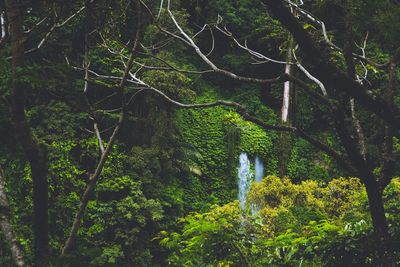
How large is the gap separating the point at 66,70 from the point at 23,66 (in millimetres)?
180

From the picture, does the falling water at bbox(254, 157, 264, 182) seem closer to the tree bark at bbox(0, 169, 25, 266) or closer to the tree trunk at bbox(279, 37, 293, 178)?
the tree trunk at bbox(279, 37, 293, 178)

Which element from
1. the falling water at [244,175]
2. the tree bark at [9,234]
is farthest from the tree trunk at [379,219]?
the falling water at [244,175]

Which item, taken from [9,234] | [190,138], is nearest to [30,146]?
[9,234]

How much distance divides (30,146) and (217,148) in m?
16.9

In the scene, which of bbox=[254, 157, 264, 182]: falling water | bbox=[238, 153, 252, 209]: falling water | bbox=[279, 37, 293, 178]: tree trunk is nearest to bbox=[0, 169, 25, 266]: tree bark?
bbox=[238, 153, 252, 209]: falling water

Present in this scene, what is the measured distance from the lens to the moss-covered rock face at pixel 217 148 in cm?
1830

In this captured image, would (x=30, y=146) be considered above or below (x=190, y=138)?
below

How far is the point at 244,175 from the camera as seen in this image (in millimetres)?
18828

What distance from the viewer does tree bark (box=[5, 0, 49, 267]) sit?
2.19 metres

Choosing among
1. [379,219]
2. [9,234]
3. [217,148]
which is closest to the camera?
[9,234]

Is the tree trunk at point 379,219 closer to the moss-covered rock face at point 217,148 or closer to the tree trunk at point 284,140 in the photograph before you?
the moss-covered rock face at point 217,148

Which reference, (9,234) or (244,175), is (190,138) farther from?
(9,234)

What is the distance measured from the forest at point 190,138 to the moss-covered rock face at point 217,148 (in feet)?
0.17

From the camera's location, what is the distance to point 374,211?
290 cm
